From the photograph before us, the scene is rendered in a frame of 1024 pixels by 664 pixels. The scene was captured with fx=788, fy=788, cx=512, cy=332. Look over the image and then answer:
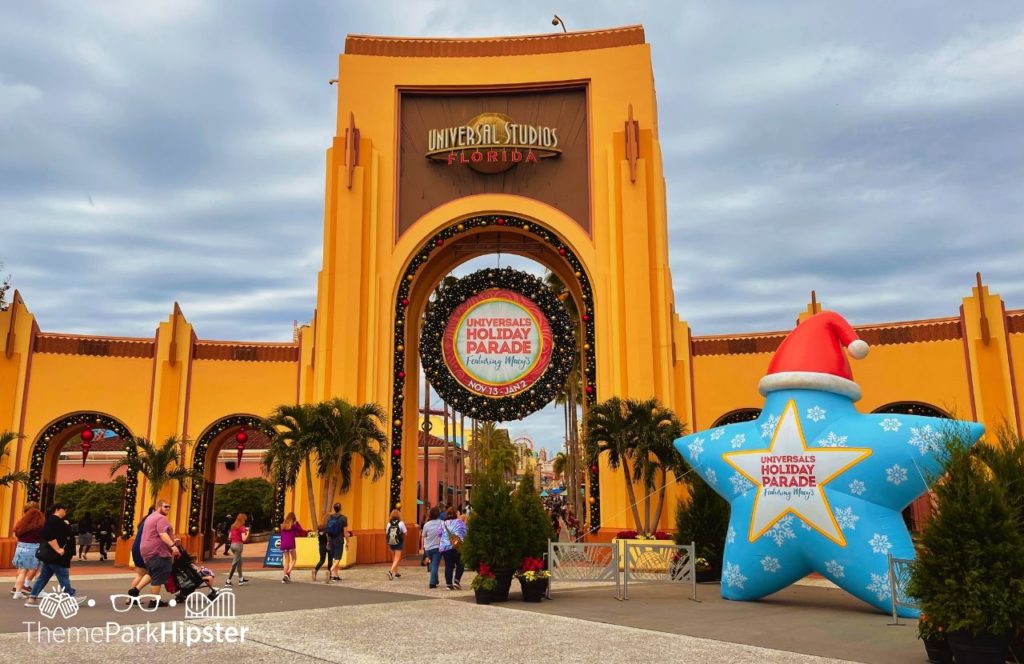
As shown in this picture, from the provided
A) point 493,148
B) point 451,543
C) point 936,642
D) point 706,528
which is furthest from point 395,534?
point 493,148

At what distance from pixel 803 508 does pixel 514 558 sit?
15.4 feet

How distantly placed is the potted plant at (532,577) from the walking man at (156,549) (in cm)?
554

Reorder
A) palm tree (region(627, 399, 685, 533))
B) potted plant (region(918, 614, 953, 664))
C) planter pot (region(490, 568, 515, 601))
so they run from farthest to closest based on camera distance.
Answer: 1. palm tree (region(627, 399, 685, 533))
2. planter pot (region(490, 568, 515, 601))
3. potted plant (region(918, 614, 953, 664))

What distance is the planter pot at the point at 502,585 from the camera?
1315 cm

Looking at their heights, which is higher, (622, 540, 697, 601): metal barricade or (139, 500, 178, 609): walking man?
(139, 500, 178, 609): walking man

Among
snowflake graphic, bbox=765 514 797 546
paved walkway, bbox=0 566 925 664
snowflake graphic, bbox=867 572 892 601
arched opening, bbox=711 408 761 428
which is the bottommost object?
paved walkway, bbox=0 566 925 664

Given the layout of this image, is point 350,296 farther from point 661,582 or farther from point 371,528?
point 661,582

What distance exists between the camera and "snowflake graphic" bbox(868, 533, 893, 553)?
37.8 feet

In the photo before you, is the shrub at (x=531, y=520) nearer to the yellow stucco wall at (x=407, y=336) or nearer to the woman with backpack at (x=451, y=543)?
the woman with backpack at (x=451, y=543)

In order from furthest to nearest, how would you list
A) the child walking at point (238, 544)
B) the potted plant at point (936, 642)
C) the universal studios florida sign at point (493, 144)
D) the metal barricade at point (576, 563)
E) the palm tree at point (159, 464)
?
the universal studios florida sign at point (493, 144) → the palm tree at point (159, 464) → the child walking at point (238, 544) → the metal barricade at point (576, 563) → the potted plant at point (936, 642)

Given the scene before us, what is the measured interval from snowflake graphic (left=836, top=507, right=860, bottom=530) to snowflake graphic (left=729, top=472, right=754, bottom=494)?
1.43m

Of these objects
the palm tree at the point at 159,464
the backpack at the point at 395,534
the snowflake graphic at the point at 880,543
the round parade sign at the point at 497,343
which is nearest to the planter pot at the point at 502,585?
the backpack at the point at 395,534

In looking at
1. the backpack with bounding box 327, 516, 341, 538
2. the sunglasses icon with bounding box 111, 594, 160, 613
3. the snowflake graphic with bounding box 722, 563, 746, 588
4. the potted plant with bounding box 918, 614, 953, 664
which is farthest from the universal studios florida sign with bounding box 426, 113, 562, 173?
the potted plant with bounding box 918, 614, 953, 664

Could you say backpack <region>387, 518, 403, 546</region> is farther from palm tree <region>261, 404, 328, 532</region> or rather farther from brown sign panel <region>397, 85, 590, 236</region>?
brown sign panel <region>397, 85, 590, 236</region>
